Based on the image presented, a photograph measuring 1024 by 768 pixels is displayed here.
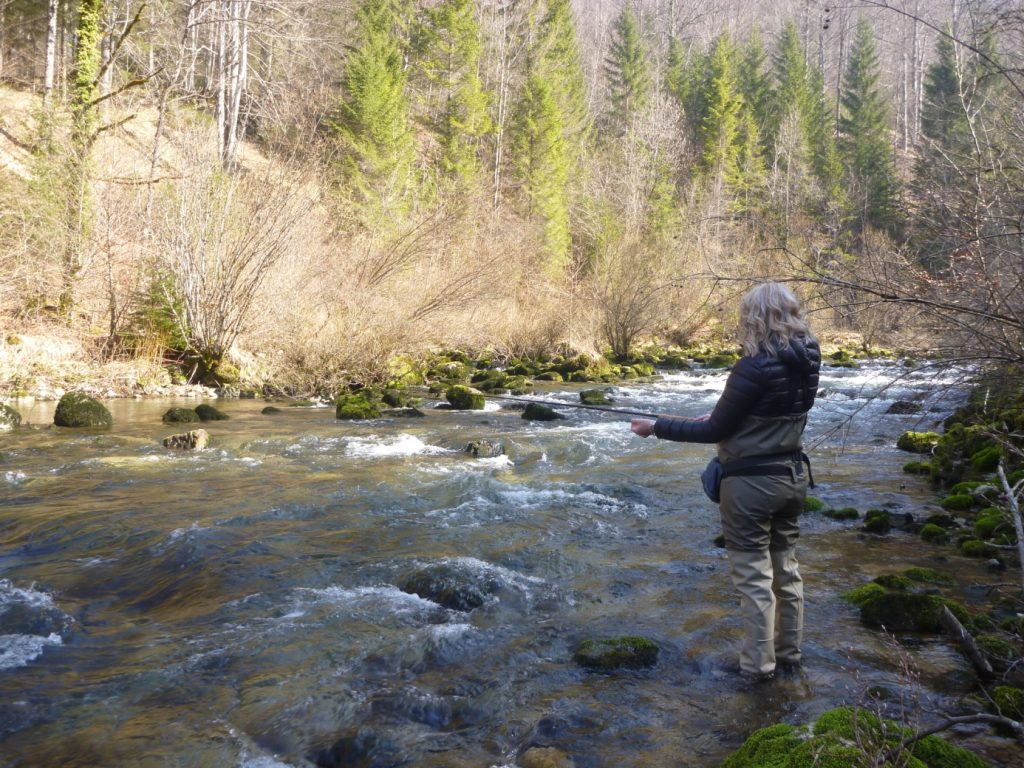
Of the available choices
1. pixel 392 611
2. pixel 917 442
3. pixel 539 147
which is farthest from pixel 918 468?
pixel 539 147

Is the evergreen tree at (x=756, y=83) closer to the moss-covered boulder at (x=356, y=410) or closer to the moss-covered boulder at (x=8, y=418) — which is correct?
the moss-covered boulder at (x=356, y=410)

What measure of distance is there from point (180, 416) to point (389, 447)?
153 inches

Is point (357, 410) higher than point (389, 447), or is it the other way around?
point (357, 410)

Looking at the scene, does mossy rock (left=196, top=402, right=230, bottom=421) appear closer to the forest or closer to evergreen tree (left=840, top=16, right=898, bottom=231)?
the forest

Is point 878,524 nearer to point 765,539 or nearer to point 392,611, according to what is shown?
point 765,539

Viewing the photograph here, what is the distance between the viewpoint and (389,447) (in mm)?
11180

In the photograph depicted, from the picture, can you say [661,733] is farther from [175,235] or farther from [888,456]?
[175,235]

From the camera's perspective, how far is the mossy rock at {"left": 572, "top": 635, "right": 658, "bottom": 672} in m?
4.56

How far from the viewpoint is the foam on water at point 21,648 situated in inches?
181

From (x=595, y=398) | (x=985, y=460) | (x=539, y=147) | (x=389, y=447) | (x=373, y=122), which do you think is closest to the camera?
(x=985, y=460)

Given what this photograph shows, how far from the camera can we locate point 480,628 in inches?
202

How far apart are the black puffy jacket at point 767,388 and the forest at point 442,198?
484mm

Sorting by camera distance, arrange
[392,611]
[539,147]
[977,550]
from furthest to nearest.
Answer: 1. [539,147]
2. [977,550]
3. [392,611]

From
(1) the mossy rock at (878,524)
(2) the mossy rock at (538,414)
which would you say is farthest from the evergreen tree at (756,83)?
(1) the mossy rock at (878,524)
